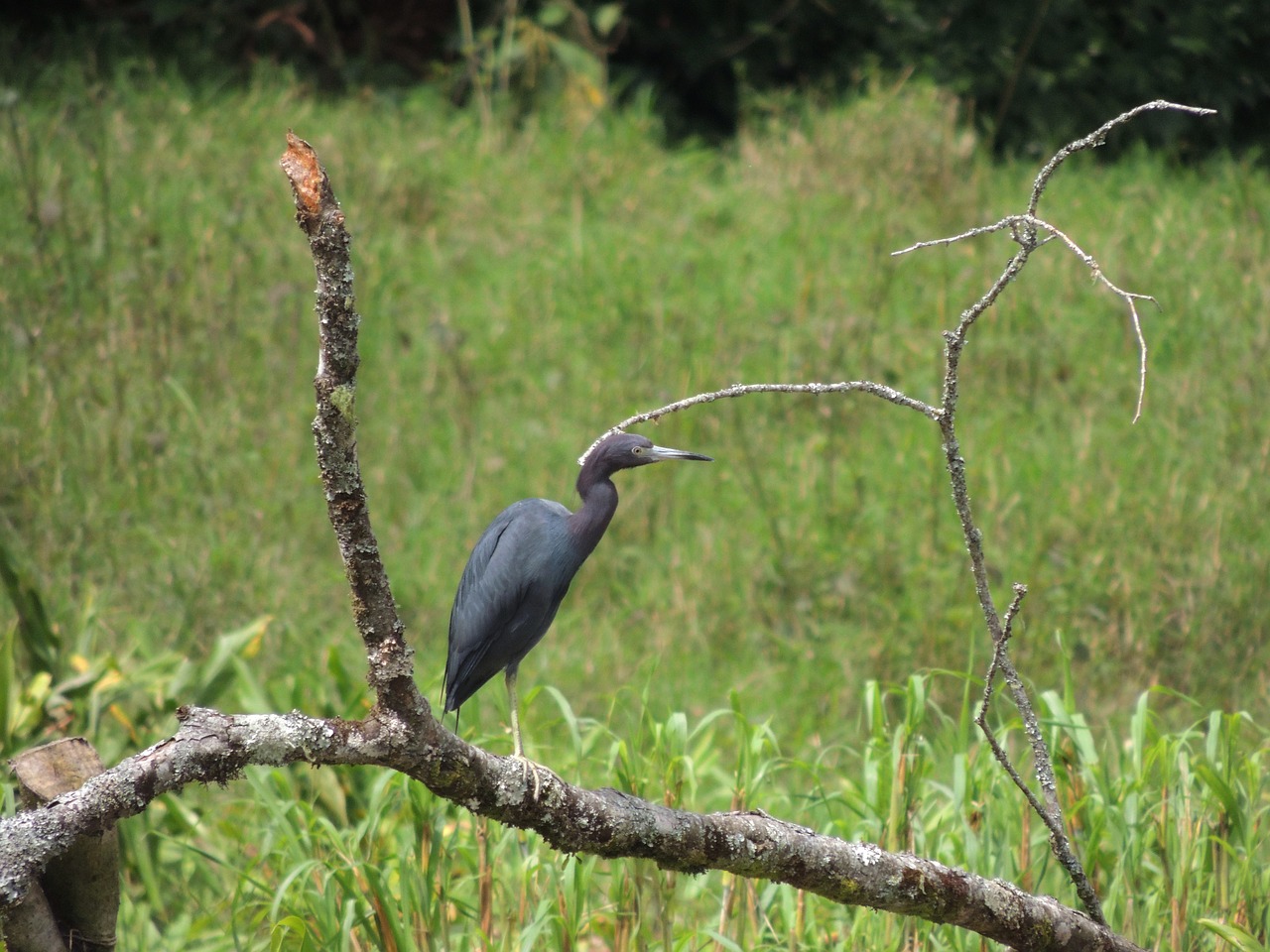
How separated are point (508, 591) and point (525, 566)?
0.07m

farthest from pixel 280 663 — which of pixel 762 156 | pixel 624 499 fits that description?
pixel 762 156

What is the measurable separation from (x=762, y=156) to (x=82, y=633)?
17.5 ft

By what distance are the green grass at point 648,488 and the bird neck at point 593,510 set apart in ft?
2.15

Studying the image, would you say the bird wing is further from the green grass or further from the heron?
the green grass

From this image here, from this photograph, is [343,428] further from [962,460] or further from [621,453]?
[962,460]

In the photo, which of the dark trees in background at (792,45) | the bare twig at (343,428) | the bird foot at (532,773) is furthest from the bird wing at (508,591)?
the dark trees in background at (792,45)

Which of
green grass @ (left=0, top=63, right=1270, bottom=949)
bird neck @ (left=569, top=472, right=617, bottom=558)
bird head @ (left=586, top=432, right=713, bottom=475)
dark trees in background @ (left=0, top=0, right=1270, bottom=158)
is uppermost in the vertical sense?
dark trees in background @ (left=0, top=0, right=1270, bottom=158)

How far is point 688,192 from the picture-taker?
25.6 ft

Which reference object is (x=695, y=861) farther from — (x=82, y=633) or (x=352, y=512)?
(x=82, y=633)

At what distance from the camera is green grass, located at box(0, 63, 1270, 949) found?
2.99 meters

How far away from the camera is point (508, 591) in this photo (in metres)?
2.38

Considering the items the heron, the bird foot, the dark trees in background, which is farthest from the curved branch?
Result: the dark trees in background

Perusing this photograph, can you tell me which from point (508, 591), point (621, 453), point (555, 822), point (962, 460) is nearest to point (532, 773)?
point (555, 822)

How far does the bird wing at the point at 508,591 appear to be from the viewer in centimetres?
235
